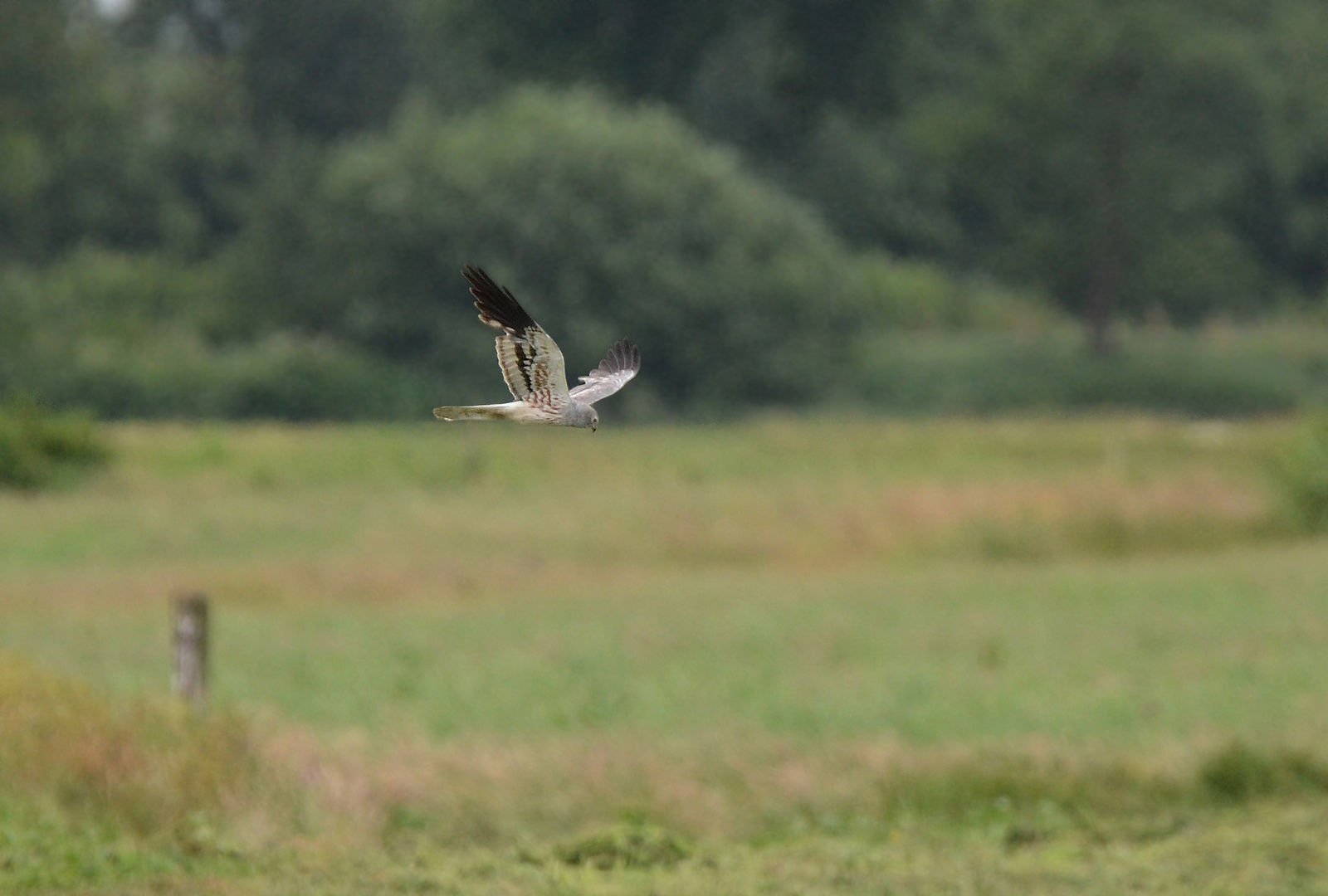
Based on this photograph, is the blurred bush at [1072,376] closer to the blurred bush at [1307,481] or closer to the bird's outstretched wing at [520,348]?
the blurred bush at [1307,481]

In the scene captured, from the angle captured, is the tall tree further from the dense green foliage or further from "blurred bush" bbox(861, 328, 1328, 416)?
"blurred bush" bbox(861, 328, 1328, 416)

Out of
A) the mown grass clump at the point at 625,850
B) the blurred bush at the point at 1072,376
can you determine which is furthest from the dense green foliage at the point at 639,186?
the mown grass clump at the point at 625,850

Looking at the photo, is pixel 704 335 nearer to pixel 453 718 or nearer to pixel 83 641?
pixel 83 641

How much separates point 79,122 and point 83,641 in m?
46.1

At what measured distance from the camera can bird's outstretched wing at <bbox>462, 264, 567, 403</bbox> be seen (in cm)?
589

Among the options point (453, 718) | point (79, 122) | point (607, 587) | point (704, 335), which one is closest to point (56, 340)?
point (79, 122)

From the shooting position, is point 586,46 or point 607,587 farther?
point 586,46

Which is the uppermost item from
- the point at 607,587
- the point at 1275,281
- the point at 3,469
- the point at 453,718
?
the point at 1275,281

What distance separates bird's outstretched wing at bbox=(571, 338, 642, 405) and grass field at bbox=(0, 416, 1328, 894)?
22.1 ft

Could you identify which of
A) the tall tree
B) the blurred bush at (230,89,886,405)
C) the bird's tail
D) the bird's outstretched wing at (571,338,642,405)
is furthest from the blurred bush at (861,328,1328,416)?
the bird's tail

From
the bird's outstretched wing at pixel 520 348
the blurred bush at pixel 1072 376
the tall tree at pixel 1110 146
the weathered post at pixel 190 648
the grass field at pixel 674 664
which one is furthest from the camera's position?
the tall tree at pixel 1110 146

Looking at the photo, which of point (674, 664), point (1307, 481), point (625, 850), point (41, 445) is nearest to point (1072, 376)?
point (1307, 481)

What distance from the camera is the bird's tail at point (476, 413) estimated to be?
18.3 feet

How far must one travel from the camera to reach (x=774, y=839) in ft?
52.1
